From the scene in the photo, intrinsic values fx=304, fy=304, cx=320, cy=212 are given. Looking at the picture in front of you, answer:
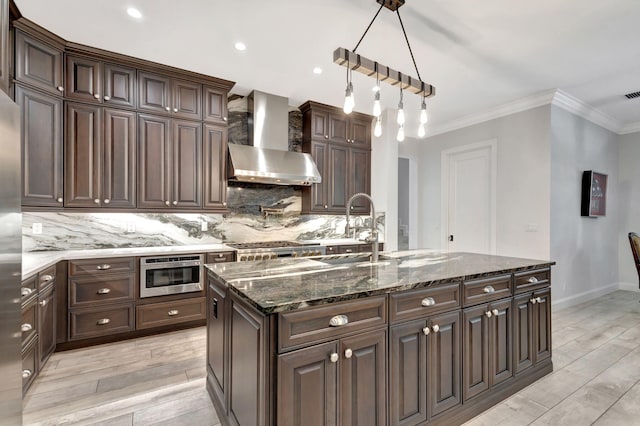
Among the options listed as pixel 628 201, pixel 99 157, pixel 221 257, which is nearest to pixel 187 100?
pixel 99 157

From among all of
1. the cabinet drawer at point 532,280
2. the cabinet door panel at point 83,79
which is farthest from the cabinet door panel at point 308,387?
the cabinet door panel at point 83,79

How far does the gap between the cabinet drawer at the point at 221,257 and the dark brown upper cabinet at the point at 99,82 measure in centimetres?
182

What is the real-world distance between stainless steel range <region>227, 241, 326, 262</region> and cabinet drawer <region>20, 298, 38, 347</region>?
1705mm

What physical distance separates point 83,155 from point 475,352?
3808 mm

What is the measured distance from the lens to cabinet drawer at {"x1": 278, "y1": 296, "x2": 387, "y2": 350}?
1.27 m

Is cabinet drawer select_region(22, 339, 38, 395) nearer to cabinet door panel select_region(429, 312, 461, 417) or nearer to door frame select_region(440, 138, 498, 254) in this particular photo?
cabinet door panel select_region(429, 312, 461, 417)

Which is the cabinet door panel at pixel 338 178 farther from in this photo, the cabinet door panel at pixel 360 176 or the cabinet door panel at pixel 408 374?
the cabinet door panel at pixel 408 374

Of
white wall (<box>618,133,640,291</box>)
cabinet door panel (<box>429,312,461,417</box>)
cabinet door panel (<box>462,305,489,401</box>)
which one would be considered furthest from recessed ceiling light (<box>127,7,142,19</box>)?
white wall (<box>618,133,640,291</box>)

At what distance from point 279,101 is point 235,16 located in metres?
1.65

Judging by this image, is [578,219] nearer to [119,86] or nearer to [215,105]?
[215,105]

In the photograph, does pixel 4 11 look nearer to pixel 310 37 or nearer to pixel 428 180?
pixel 310 37

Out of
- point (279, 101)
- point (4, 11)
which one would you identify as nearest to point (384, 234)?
point (279, 101)

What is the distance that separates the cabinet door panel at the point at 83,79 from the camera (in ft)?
9.71

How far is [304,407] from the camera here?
1.30 meters
